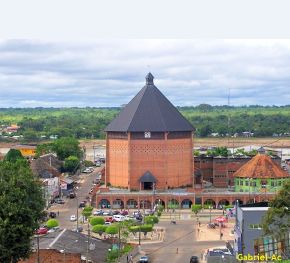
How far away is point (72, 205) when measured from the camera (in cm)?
8888

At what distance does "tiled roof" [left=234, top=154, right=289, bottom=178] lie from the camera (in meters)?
89.3

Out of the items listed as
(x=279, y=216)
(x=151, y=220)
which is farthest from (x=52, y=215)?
(x=279, y=216)

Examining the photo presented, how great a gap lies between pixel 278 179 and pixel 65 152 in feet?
167

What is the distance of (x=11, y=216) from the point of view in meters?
46.5

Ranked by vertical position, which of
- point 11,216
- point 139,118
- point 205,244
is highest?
point 139,118

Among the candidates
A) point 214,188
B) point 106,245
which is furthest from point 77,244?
point 214,188

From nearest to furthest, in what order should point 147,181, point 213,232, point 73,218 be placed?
point 213,232 < point 73,218 < point 147,181

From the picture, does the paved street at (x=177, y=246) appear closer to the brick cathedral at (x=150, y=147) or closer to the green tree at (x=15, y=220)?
the green tree at (x=15, y=220)

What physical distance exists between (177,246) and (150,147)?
99.5ft

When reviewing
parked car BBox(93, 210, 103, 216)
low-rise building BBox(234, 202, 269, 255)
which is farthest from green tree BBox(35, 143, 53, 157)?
low-rise building BBox(234, 202, 269, 255)

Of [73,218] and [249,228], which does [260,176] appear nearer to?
[73,218]

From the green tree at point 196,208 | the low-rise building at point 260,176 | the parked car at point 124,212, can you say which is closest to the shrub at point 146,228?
the parked car at point 124,212

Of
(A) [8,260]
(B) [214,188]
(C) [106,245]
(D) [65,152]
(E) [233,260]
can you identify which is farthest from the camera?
(D) [65,152]

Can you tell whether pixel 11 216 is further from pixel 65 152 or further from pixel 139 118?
pixel 65 152
